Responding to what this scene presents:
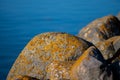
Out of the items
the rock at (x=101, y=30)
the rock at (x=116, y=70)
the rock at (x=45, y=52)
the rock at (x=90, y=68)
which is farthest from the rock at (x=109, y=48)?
the rock at (x=101, y=30)

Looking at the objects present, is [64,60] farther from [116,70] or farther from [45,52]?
[116,70]

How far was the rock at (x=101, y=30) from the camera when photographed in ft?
52.2

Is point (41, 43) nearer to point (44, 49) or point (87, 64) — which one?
point (44, 49)

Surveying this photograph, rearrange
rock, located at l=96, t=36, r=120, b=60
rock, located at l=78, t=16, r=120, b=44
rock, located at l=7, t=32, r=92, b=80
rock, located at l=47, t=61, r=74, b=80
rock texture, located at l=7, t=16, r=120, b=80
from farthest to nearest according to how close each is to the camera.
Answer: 1. rock, located at l=78, t=16, r=120, b=44
2. rock, located at l=96, t=36, r=120, b=60
3. rock, located at l=7, t=32, r=92, b=80
4. rock, located at l=47, t=61, r=74, b=80
5. rock texture, located at l=7, t=16, r=120, b=80

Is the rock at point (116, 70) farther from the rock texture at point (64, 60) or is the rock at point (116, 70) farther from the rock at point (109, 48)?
the rock at point (109, 48)

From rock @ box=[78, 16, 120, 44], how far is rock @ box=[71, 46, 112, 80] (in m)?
7.26

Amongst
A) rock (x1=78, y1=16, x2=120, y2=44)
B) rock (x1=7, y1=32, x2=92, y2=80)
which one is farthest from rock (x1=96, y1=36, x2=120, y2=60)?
rock (x1=78, y1=16, x2=120, y2=44)

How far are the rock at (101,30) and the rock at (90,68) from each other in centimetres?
726

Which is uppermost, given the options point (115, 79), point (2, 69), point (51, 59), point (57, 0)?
point (57, 0)

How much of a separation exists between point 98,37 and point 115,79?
25.7 feet

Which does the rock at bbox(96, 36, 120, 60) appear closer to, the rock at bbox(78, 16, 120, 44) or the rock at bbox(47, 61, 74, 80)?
the rock at bbox(47, 61, 74, 80)

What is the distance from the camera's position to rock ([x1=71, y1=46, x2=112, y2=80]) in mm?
8250

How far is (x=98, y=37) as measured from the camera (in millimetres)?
16125

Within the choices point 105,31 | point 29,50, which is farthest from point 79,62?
point 105,31
